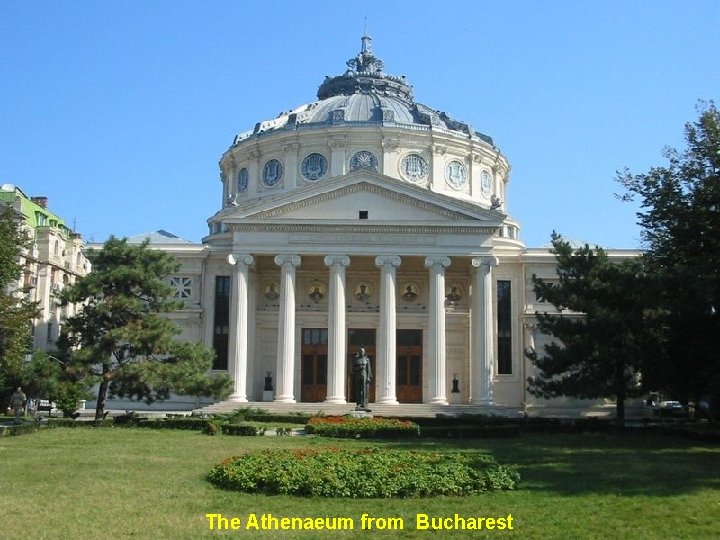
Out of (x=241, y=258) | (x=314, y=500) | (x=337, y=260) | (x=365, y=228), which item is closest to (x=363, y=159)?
(x=365, y=228)

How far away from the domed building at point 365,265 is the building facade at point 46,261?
18242mm

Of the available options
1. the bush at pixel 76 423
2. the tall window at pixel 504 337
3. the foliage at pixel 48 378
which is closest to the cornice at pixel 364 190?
the tall window at pixel 504 337

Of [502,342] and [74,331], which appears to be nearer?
[74,331]

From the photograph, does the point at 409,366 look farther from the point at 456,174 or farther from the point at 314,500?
the point at 314,500

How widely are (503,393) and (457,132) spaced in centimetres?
2068

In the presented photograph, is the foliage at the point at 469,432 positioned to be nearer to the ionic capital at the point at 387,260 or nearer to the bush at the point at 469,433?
the bush at the point at 469,433

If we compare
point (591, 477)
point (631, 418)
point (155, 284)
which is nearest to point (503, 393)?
point (631, 418)

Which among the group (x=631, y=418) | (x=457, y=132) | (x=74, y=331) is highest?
(x=457, y=132)

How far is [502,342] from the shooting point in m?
55.5

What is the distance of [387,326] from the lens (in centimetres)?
5006

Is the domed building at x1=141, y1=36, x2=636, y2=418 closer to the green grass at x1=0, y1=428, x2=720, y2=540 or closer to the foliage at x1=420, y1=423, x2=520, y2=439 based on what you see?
the foliage at x1=420, y1=423, x2=520, y2=439

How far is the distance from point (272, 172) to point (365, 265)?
1292 centimetres

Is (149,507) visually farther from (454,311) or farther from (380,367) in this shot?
(454,311)

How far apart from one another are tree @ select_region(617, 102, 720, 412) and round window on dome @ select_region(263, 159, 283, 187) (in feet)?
114
